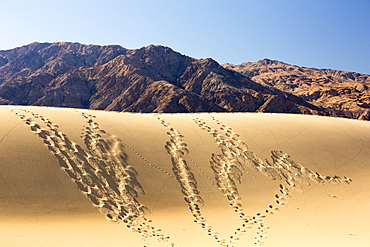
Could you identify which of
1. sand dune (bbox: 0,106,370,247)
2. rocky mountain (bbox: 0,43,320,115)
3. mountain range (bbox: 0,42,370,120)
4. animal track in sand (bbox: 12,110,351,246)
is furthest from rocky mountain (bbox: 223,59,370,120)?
animal track in sand (bbox: 12,110,351,246)

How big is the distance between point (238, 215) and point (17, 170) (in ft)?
22.0

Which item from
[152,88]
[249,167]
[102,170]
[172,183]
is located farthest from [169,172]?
[152,88]

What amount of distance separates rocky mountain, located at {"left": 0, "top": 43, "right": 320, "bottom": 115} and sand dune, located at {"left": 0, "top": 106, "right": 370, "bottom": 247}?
43.3 meters

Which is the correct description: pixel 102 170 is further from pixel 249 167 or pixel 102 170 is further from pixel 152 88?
pixel 152 88

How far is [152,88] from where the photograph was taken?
63188 millimetres

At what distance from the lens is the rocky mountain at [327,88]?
67.5m

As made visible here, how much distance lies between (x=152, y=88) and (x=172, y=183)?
177 feet

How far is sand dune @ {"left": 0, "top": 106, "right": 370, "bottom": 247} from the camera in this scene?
25.5 feet

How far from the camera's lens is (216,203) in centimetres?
984

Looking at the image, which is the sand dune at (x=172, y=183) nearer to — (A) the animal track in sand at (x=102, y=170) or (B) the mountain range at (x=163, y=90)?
(A) the animal track in sand at (x=102, y=170)

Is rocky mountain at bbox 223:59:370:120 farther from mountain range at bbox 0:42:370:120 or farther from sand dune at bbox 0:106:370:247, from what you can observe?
sand dune at bbox 0:106:370:247

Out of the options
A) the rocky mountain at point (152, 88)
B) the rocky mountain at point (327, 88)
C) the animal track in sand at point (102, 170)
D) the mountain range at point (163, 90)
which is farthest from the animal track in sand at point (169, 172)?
the rocky mountain at point (327, 88)

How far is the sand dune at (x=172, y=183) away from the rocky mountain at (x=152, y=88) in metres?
43.3

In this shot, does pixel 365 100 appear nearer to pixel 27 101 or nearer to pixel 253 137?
pixel 253 137
